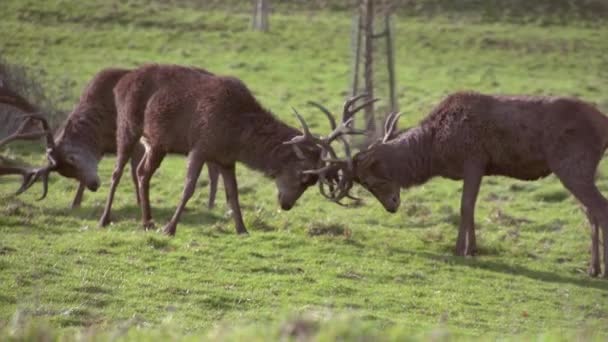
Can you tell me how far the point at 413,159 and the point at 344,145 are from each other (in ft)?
3.70

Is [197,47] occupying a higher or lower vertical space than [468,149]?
lower

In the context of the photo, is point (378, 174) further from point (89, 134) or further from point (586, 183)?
point (89, 134)

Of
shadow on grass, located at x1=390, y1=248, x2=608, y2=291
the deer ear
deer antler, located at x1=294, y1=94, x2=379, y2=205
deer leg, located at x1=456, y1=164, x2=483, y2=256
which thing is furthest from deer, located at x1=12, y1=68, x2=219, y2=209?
shadow on grass, located at x1=390, y1=248, x2=608, y2=291

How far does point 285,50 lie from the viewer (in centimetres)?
3372

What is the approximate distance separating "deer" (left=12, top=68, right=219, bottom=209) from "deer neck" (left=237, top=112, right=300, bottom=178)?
1.37 m

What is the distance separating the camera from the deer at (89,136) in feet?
48.2

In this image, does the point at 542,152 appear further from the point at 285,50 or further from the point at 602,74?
the point at 285,50

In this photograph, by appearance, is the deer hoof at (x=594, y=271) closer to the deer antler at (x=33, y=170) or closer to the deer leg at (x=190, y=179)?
the deer leg at (x=190, y=179)

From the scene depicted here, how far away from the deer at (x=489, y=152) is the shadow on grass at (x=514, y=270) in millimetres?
416

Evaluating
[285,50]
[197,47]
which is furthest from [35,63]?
[285,50]

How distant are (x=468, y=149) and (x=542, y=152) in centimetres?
101

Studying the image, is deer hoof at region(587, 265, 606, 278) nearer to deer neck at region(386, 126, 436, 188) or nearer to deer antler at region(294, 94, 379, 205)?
deer neck at region(386, 126, 436, 188)

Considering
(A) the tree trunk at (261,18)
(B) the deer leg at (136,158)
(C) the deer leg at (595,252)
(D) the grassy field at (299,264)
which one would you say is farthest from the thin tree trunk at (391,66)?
(A) the tree trunk at (261,18)

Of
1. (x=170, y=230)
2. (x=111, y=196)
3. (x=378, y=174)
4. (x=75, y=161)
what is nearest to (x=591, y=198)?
(x=378, y=174)
